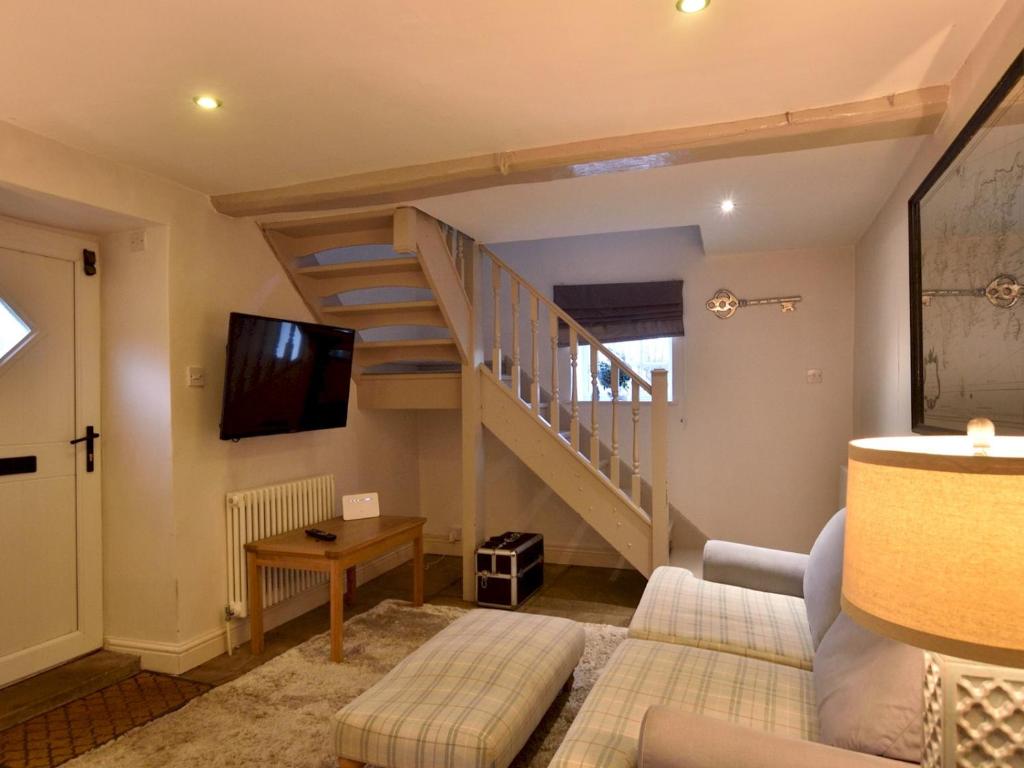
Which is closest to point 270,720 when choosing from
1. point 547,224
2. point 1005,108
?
point 547,224

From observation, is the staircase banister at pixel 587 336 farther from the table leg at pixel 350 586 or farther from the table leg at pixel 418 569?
the table leg at pixel 350 586

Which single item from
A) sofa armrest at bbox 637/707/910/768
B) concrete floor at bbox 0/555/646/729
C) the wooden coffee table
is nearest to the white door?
concrete floor at bbox 0/555/646/729

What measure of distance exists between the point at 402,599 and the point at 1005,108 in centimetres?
380

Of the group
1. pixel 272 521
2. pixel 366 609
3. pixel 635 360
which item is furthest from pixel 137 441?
pixel 635 360

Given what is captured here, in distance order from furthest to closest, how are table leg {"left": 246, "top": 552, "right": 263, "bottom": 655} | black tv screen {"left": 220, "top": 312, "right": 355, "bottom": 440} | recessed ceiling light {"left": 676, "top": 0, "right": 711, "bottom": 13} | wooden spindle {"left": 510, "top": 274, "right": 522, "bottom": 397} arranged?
wooden spindle {"left": 510, "top": 274, "right": 522, "bottom": 397}, table leg {"left": 246, "top": 552, "right": 263, "bottom": 655}, black tv screen {"left": 220, "top": 312, "right": 355, "bottom": 440}, recessed ceiling light {"left": 676, "top": 0, "right": 711, "bottom": 13}

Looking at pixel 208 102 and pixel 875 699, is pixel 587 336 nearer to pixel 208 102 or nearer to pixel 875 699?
pixel 208 102

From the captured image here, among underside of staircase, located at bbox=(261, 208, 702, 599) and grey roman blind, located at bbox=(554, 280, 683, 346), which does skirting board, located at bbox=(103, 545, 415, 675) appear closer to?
underside of staircase, located at bbox=(261, 208, 702, 599)

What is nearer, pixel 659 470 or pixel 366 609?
pixel 659 470

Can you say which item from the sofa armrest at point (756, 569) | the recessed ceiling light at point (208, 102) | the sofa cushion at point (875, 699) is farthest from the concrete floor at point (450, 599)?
the recessed ceiling light at point (208, 102)

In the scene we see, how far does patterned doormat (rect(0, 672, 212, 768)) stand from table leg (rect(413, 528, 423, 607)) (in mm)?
1285

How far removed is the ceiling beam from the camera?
2.31m

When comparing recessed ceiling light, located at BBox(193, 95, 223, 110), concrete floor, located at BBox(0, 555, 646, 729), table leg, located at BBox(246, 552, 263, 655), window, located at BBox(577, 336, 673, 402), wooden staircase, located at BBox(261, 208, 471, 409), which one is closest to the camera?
recessed ceiling light, located at BBox(193, 95, 223, 110)

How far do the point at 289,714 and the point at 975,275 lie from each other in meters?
2.91

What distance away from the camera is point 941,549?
2.84 ft
